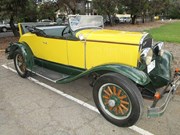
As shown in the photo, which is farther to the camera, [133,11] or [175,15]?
[175,15]

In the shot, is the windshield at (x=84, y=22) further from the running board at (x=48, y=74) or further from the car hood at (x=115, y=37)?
the running board at (x=48, y=74)

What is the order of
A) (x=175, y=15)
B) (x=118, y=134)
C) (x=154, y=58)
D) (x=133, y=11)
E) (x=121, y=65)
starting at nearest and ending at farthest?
(x=118, y=134) → (x=121, y=65) → (x=154, y=58) → (x=133, y=11) → (x=175, y=15)

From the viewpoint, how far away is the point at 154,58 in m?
3.65

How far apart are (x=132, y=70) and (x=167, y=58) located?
126 cm

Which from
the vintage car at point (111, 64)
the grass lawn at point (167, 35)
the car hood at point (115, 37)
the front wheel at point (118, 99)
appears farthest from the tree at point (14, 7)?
the front wheel at point (118, 99)

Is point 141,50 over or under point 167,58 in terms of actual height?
over

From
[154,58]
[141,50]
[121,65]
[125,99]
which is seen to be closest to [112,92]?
[125,99]

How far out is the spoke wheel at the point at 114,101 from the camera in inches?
118

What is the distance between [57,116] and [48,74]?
1.31 metres

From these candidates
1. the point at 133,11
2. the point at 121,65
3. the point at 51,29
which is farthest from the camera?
→ the point at 133,11

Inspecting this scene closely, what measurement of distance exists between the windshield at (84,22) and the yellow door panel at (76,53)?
40cm

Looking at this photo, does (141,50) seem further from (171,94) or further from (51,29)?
(51,29)

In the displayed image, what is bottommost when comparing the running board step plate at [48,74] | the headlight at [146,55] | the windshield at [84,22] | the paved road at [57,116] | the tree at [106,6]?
the paved road at [57,116]

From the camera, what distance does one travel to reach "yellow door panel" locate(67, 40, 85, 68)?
12.5 feet
